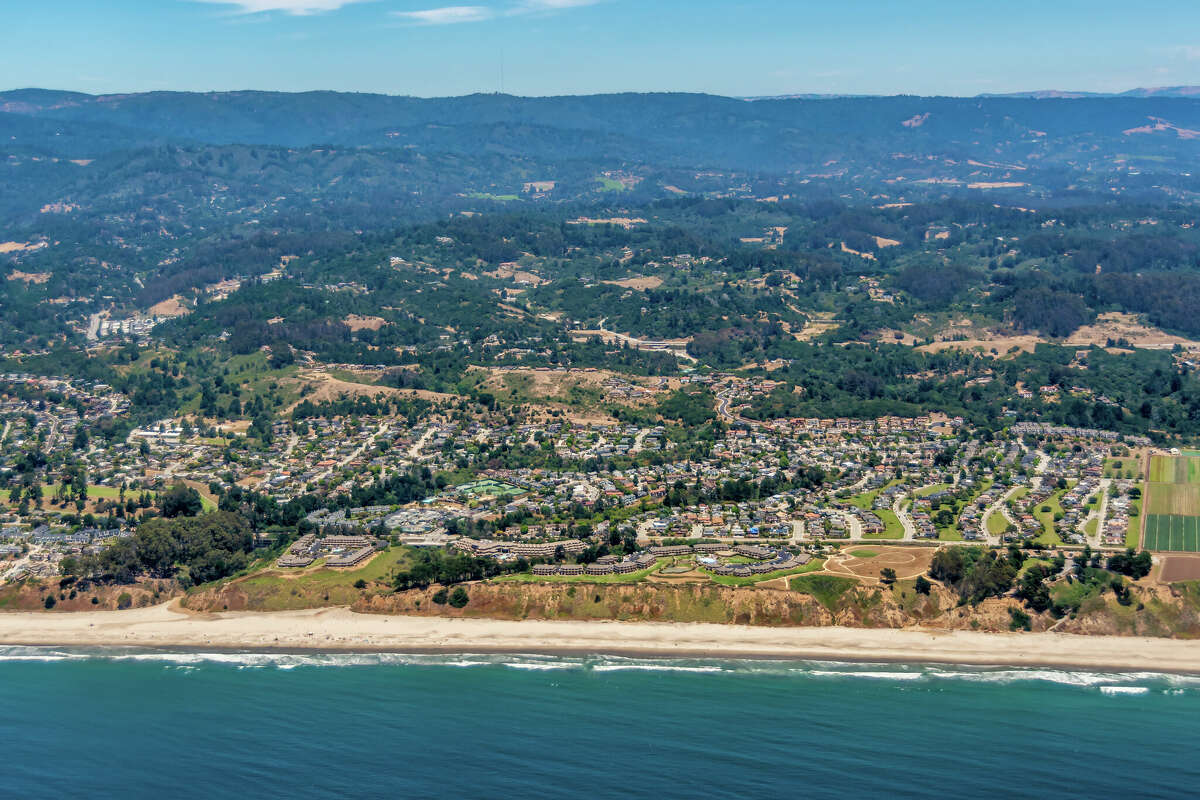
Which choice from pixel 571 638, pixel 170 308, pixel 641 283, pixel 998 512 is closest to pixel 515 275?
pixel 641 283

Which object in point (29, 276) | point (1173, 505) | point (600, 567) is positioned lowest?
point (600, 567)

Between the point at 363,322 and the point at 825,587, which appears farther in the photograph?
the point at 363,322

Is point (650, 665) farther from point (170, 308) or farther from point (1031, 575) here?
point (170, 308)

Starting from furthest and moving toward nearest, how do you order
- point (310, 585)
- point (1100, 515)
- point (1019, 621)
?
point (1100, 515) < point (310, 585) < point (1019, 621)

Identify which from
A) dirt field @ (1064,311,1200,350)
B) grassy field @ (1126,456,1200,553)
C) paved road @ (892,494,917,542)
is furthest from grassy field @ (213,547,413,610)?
dirt field @ (1064,311,1200,350)

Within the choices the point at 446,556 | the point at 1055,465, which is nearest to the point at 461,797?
the point at 446,556

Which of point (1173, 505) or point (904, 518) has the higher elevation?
point (1173, 505)

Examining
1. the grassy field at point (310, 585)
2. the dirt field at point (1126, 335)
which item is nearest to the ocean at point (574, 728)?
the grassy field at point (310, 585)

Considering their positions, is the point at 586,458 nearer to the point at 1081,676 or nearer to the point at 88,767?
the point at 1081,676
